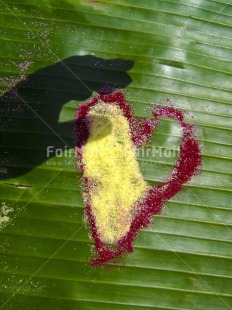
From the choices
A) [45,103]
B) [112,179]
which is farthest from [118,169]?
[45,103]

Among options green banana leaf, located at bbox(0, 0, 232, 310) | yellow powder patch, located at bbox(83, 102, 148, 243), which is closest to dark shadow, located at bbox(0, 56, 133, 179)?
green banana leaf, located at bbox(0, 0, 232, 310)

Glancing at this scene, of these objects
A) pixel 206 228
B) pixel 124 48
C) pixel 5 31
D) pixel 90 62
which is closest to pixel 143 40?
pixel 124 48

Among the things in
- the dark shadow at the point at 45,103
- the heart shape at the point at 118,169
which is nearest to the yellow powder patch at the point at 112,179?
the heart shape at the point at 118,169

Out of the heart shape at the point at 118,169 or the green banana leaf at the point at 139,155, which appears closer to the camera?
the green banana leaf at the point at 139,155

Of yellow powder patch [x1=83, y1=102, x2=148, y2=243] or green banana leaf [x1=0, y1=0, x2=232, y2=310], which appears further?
yellow powder patch [x1=83, y1=102, x2=148, y2=243]

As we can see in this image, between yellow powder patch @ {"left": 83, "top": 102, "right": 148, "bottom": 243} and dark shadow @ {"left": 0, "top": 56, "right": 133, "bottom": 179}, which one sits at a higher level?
dark shadow @ {"left": 0, "top": 56, "right": 133, "bottom": 179}

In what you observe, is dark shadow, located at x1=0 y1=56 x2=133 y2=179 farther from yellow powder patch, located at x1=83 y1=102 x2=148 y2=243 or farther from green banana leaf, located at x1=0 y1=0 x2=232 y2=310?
yellow powder patch, located at x1=83 y1=102 x2=148 y2=243

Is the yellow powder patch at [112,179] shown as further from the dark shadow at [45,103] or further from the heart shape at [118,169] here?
the dark shadow at [45,103]
